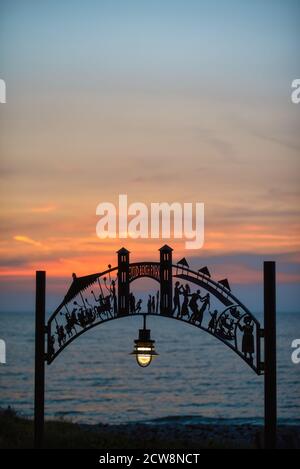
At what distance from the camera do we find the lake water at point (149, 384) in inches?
2125

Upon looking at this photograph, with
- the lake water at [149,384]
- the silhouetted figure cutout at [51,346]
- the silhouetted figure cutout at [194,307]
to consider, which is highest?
the silhouetted figure cutout at [194,307]

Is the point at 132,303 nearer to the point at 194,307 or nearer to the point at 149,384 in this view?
the point at 194,307

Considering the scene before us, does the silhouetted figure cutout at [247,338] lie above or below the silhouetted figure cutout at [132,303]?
below

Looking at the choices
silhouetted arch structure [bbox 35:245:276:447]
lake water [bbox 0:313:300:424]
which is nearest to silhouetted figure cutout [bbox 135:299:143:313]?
silhouetted arch structure [bbox 35:245:276:447]

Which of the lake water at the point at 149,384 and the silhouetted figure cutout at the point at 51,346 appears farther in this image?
the lake water at the point at 149,384

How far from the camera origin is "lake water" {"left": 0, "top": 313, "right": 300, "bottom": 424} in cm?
5397

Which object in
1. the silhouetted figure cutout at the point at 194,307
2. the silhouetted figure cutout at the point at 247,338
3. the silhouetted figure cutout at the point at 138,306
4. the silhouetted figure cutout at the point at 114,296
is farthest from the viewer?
the silhouetted figure cutout at the point at 114,296

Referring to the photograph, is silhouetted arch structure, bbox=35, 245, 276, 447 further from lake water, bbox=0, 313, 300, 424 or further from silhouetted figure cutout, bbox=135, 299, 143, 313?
lake water, bbox=0, 313, 300, 424

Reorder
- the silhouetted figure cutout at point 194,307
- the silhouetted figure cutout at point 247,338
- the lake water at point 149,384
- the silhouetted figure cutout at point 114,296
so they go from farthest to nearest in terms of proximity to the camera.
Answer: the lake water at point 149,384, the silhouetted figure cutout at point 114,296, the silhouetted figure cutout at point 194,307, the silhouetted figure cutout at point 247,338

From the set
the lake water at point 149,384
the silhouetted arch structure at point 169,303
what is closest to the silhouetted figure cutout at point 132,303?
the silhouetted arch structure at point 169,303

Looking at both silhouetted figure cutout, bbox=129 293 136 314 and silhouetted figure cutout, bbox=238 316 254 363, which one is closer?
silhouetted figure cutout, bbox=238 316 254 363

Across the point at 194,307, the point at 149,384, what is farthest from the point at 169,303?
the point at 149,384

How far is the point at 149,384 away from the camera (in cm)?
6794

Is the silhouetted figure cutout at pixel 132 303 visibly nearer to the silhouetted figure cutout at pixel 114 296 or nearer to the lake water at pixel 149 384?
the silhouetted figure cutout at pixel 114 296
